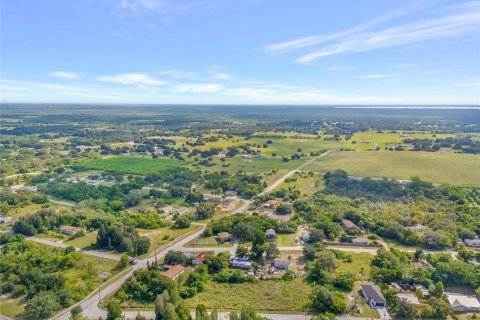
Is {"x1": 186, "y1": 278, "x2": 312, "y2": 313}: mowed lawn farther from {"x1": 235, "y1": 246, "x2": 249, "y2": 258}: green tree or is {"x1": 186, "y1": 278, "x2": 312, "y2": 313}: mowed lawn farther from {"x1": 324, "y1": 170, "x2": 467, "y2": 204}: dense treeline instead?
{"x1": 324, "y1": 170, "x2": 467, "y2": 204}: dense treeline

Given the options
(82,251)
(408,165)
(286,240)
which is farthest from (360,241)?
(408,165)

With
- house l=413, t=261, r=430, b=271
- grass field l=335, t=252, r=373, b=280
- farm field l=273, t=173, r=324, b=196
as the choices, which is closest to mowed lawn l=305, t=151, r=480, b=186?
farm field l=273, t=173, r=324, b=196

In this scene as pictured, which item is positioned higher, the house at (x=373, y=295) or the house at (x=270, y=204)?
A: the house at (x=270, y=204)

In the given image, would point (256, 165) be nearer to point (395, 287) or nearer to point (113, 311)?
point (395, 287)

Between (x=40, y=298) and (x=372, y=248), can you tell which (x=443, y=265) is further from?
(x=40, y=298)

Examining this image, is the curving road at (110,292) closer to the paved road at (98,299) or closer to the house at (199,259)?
the paved road at (98,299)

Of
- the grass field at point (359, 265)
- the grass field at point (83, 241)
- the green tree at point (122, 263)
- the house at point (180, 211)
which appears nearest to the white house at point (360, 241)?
the grass field at point (359, 265)
